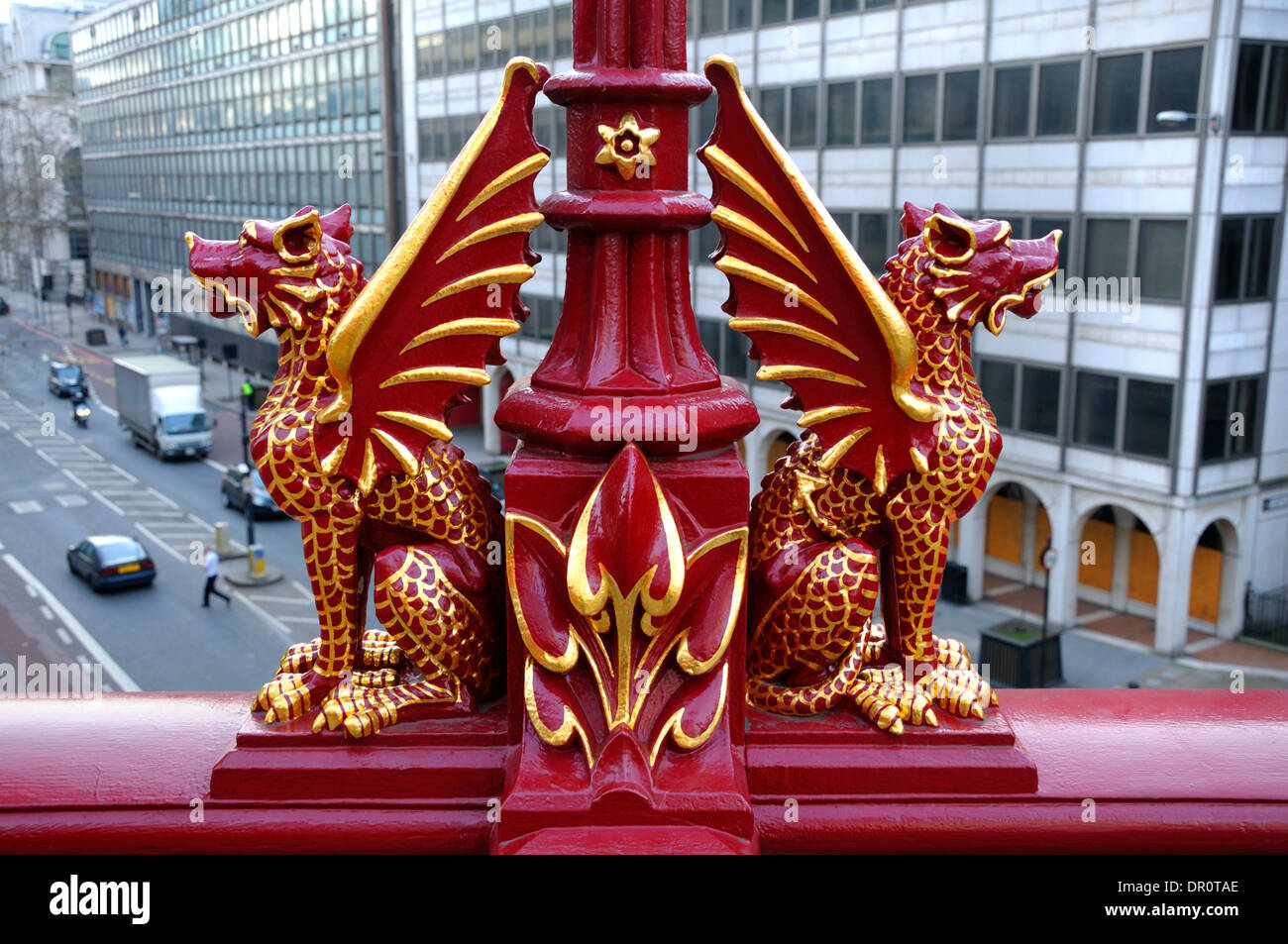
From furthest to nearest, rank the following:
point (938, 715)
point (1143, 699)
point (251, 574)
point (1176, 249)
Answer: point (251, 574)
point (1176, 249)
point (1143, 699)
point (938, 715)

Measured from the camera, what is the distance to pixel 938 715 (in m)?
3.19

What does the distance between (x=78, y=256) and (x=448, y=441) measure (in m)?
72.0

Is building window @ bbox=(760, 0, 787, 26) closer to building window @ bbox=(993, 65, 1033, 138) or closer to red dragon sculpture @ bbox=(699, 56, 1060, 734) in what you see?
building window @ bbox=(993, 65, 1033, 138)

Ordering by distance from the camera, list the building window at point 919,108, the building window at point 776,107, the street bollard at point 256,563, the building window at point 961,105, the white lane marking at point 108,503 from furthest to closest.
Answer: the white lane marking at point 108,503 < the street bollard at point 256,563 < the building window at point 776,107 < the building window at point 919,108 < the building window at point 961,105

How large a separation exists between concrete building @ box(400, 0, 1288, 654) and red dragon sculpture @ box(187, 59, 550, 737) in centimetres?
→ 1511

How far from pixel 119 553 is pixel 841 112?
15.2 m

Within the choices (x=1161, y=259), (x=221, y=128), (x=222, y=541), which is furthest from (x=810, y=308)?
(x=221, y=128)

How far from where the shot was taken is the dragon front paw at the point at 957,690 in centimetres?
319

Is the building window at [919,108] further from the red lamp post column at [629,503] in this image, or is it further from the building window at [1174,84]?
the red lamp post column at [629,503]

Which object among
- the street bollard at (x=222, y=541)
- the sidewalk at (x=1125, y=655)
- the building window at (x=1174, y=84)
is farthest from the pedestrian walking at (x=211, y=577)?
the building window at (x=1174, y=84)

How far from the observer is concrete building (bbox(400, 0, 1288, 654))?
667 inches

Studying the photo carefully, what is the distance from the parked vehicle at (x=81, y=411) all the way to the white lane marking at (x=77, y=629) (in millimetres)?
15555
